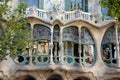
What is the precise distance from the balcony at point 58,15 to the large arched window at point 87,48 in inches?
39.5

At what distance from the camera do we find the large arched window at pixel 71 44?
75.8ft

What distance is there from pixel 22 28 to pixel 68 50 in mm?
5102

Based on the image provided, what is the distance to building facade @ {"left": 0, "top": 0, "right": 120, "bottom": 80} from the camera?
2250 centimetres

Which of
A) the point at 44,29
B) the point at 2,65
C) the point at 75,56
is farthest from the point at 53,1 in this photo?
the point at 2,65

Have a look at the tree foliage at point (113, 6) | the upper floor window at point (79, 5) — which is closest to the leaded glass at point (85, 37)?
the upper floor window at point (79, 5)

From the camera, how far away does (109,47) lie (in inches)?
945

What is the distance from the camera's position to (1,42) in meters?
17.1

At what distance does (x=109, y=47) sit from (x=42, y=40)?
4460 millimetres

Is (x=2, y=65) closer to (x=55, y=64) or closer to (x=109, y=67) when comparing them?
(x=55, y=64)

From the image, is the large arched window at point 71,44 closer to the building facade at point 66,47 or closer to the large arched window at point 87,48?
the building facade at point 66,47

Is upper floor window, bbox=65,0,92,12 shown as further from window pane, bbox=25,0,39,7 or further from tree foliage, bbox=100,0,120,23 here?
tree foliage, bbox=100,0,120,23

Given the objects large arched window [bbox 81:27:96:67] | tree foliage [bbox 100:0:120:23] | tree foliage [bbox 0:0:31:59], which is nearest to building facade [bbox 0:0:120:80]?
large arched window [bbox 81:27:96:67]

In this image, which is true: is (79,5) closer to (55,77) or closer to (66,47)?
(66,47)

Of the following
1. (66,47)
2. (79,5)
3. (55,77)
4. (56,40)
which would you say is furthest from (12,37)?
(79,5)
